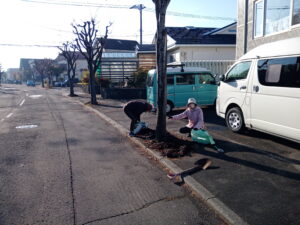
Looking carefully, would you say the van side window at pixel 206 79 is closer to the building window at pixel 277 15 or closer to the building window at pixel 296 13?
the building window at pixel 277 15

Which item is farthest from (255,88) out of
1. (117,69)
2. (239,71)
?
(117,69)

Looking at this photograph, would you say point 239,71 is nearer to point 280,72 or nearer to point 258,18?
point 280,72

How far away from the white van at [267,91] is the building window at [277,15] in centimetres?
440

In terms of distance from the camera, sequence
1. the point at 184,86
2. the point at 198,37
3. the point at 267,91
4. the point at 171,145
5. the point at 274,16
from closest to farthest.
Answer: the point at 267,91 < the point at 171,145 < the point at 274,16 < the point at 184,86 < the point at 198,37

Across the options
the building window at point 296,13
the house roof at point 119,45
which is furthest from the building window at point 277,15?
the house roof at point 119,45

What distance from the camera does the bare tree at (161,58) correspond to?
5363 millimetres

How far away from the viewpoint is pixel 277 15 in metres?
9.55

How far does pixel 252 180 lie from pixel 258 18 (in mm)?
9186

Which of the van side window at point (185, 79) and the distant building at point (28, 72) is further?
the distant building at point (28, 72)

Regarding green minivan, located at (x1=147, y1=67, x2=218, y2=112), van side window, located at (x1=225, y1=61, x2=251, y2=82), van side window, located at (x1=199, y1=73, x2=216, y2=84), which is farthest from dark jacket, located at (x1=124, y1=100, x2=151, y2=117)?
van side window, located at (x1=199, y1=73, x2=216, y2=84)

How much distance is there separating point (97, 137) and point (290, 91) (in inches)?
203

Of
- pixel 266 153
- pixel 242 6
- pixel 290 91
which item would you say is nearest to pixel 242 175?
pixel 266 153

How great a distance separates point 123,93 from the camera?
57.4 ft

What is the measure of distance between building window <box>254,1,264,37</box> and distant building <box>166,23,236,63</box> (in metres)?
6.30
